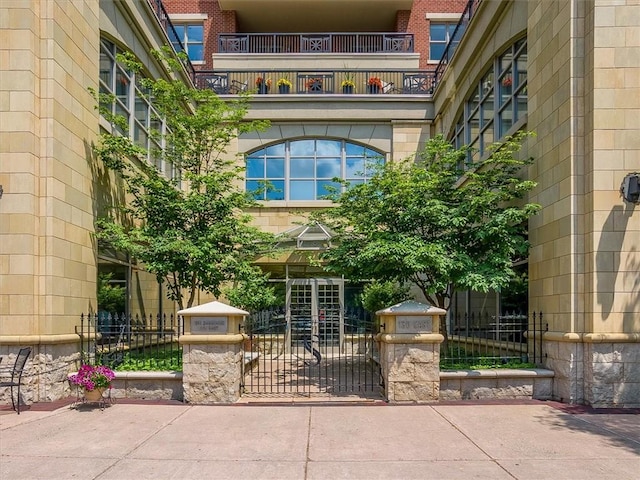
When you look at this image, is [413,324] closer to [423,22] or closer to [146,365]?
[146,365]

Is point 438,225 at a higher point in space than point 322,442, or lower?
→ higher

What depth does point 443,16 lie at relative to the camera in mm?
24672

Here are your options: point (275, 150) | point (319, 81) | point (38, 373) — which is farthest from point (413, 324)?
point (319, 81)

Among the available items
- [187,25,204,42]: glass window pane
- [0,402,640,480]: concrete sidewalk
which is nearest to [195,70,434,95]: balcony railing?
[187,25,204,42]: glass window pane

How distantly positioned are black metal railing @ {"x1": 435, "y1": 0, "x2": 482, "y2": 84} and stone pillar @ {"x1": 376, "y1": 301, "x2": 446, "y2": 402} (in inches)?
419

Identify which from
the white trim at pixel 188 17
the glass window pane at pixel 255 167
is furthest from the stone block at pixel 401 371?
the white trim at pixel 188 17

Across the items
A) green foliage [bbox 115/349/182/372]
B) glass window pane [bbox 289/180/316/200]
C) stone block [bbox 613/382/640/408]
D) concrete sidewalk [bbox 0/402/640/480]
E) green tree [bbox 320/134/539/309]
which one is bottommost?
concrete sidewalk [bbox 0/402/640/480]

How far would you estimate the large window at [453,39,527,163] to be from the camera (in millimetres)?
12562

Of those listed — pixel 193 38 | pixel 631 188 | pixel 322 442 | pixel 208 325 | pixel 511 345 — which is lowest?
pixel 322 442

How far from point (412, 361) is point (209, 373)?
11.8ft

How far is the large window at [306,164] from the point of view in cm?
2014

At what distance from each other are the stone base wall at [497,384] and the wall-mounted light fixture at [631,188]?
3.35m

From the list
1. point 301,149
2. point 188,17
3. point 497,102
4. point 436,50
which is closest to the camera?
point 497,102

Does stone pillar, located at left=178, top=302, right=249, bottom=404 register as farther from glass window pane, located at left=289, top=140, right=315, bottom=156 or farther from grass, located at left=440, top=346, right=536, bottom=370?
glass window pane, located at left=289, top=140, right=315, bottom=156
